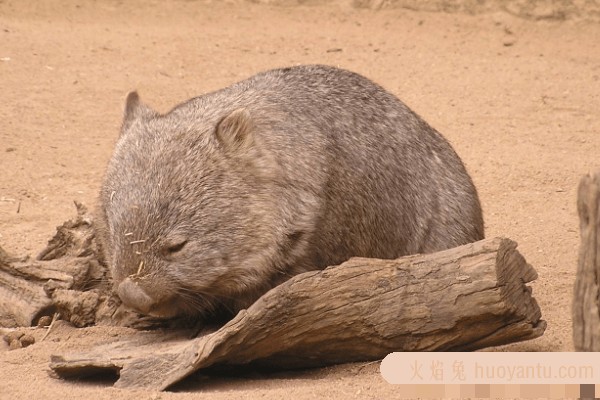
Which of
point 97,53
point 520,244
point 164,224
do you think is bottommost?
point 520,244

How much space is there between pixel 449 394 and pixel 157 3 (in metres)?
8.71

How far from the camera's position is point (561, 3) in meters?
10.4

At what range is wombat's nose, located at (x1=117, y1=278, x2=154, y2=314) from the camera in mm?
3508

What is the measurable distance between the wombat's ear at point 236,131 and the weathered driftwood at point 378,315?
2.19 feet

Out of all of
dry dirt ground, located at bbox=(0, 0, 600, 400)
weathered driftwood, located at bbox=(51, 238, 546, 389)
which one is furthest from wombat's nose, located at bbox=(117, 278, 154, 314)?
dry dirt ground, located at bbox=(0, 0, 600, 400)

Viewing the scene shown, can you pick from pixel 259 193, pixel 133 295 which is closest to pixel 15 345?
pixel 133 295

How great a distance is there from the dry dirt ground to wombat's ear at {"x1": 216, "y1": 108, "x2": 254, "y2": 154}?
39.7 inches

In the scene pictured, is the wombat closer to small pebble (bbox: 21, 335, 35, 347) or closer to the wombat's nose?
the wombat's nose

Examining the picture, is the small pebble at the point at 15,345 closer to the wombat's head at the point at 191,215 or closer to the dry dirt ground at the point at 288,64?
the dry dirt ground at the point at 288,64

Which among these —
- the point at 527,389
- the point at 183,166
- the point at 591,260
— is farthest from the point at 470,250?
the point at 183,166

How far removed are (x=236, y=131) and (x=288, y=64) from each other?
5478 mm

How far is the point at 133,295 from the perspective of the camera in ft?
11.5

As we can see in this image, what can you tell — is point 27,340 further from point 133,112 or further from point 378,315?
point 378,315

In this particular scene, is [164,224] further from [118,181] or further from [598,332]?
[598,332]
